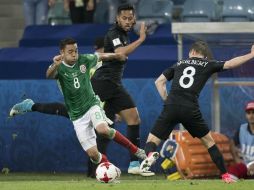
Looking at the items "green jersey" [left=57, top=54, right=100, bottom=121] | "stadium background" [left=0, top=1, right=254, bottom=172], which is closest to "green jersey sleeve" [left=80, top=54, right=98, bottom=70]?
"green jersey" [left=57, top=54, right=100, bottom=121]

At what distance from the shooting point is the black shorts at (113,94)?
44.1 feet

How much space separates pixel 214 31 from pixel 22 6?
20.4 ft

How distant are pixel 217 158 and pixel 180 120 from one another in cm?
62

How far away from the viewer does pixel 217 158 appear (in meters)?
12.5

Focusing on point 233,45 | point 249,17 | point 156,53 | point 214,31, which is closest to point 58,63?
point 214,31

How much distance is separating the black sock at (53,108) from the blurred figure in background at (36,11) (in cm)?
522

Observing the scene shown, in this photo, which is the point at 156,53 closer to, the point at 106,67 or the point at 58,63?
the point at 106,67

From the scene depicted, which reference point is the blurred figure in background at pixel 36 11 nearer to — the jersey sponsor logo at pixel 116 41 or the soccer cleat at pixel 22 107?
the soccer cleat at pixel 22 107

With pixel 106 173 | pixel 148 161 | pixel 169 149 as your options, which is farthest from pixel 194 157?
pixel 106 173

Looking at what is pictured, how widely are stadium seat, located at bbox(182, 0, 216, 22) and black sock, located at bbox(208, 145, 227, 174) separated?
18.6 feet

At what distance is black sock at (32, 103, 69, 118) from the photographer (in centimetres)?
1411

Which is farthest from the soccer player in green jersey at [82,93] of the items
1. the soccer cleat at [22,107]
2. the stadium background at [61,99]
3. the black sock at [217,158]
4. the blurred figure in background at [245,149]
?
the stadium background at [61,99]

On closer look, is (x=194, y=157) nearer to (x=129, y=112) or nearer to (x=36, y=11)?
(x=129, y=112)

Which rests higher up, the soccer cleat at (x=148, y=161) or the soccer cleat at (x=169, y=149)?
the soccer cleat at (x=148, y=161)
